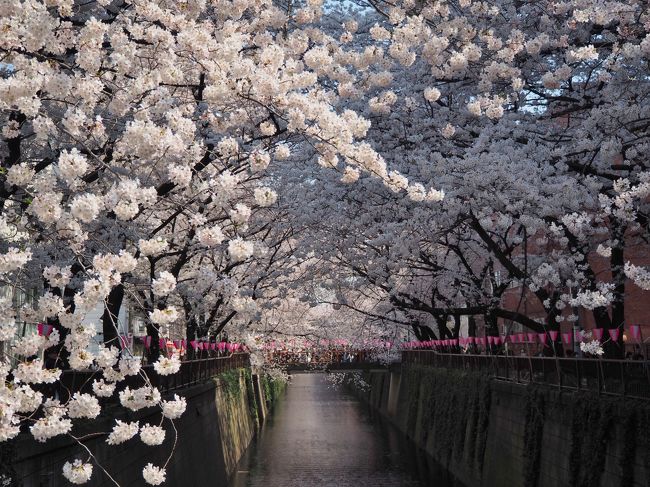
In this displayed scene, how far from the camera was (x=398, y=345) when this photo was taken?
62.3 metres

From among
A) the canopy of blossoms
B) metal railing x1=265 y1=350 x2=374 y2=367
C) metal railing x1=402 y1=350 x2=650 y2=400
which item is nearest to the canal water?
metal railing x1=402 y1=350 x2=650 y2=400

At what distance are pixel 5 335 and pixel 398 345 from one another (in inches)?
2204

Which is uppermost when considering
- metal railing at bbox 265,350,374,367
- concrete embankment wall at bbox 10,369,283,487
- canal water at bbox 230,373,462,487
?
metal railing at bbox 265,350,374,367

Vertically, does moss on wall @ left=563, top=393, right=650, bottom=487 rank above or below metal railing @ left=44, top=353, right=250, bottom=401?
below

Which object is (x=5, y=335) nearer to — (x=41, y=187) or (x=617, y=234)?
(x=41, y=187)

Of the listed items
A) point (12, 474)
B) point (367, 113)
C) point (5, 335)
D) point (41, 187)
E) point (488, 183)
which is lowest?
point (12, 474)

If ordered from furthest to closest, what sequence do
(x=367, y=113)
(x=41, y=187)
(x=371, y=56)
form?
(x=367, y=113), (x=371, y=56), (x=41, y=187)

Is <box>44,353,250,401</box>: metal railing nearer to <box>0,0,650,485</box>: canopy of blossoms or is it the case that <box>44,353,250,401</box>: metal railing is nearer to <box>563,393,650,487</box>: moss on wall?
<box>0,0,650,485</box>: canopy of blossoms

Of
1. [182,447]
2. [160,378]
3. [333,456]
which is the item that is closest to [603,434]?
[160,378]

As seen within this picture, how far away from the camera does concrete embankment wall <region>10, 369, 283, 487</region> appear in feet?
35.8

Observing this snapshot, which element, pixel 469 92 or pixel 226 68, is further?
pixel 469 92

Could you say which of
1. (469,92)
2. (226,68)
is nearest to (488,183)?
(469,92)

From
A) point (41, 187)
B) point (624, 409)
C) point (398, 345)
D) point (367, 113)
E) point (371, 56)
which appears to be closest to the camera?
point (41, 187)

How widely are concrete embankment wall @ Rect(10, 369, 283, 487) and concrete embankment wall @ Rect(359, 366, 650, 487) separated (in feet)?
23.7
